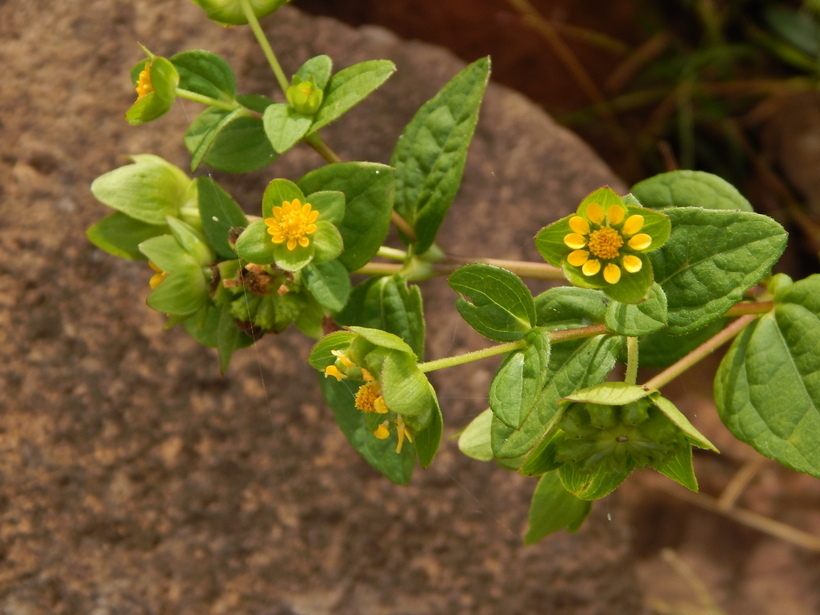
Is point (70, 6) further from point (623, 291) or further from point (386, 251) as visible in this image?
point (623, 291)

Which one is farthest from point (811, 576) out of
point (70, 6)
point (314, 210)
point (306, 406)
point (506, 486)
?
point (70, 6)

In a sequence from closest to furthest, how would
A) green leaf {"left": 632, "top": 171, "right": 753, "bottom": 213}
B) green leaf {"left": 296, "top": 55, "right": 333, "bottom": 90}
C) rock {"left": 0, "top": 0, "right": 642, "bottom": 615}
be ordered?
green leaf {"left": 296, "top": 55, "right": 333, "bottom": 90}, green leaf {"left": 632, "top": 171, "right": 753, "bottom": 213}, rock {"left": 0, "top": 0, "right": 642, "bottom": 615}

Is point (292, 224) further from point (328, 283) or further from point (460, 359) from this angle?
point (460, 359)

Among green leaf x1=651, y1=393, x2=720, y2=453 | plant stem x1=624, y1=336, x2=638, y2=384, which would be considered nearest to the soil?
plant stem x1=624, y1=336, x2=638, y2=384

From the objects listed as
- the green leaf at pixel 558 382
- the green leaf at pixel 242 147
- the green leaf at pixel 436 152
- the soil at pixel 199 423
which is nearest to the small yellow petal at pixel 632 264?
the green leaf at pixel 558 382

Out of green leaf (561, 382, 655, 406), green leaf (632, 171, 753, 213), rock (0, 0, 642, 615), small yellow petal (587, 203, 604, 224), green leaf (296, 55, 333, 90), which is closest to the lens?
green leaf (561, 382, 655, 406)

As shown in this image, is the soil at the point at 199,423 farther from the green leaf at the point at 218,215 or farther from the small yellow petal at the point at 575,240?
the small yellow petal at the point at 575,240

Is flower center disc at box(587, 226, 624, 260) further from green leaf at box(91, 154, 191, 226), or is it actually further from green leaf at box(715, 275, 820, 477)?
green leaf at box(91, 154, 191, 226)
